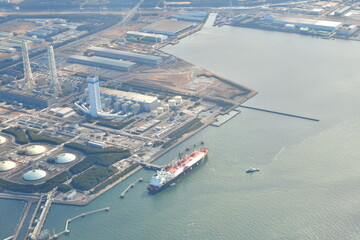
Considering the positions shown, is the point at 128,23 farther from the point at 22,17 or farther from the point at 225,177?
the point at 225,177

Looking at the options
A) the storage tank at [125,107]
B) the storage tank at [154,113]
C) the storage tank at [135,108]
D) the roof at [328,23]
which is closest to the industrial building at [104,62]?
the storage tank at [125,107]

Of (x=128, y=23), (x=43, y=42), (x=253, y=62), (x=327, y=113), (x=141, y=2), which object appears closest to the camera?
(x=327, y=113)

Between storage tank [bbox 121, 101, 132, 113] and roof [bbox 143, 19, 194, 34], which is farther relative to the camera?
roof [bbox 143, 19, 194, 34]

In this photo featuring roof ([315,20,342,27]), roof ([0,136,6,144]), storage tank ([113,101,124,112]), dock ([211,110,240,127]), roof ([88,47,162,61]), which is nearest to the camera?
roof ([0,136,6,144])

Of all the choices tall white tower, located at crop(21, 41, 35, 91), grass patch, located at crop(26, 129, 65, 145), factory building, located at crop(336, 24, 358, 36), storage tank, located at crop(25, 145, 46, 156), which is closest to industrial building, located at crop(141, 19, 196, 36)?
factory building, located at crop(336, 24, 358, 36)

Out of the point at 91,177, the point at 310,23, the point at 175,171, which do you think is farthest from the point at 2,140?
the point at 310,23

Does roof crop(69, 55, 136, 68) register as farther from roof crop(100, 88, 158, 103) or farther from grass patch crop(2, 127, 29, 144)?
grass patch crop(2, 127, 29, 144)

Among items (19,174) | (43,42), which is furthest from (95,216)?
(43,42)

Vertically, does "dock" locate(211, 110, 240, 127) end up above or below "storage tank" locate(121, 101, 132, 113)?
below
